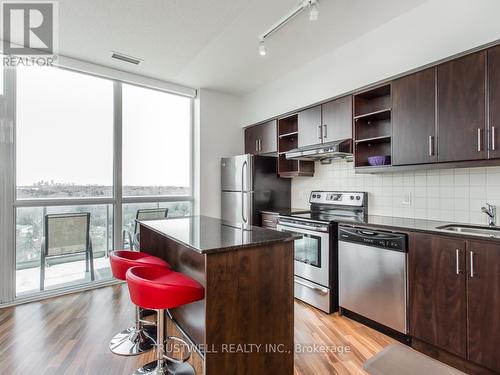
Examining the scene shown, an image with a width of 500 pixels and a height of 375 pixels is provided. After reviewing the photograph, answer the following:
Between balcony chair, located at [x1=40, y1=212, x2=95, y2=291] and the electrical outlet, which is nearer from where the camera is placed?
the electrical outlet

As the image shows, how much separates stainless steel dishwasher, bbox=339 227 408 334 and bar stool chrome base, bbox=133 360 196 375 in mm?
1579

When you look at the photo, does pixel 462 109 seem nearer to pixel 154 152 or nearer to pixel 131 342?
pixel 131 342

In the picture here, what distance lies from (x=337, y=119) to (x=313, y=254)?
5.01ft

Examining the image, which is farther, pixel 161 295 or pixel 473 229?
pixel 473 229

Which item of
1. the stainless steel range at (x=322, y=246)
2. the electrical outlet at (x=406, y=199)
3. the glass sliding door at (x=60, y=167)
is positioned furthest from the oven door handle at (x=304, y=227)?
the glass sliding door at (x=60, y=167)

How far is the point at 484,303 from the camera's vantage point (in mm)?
1798

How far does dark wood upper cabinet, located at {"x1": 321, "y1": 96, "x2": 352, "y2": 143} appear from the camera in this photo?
117 inches

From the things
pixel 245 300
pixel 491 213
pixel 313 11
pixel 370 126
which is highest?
pixel 313 11

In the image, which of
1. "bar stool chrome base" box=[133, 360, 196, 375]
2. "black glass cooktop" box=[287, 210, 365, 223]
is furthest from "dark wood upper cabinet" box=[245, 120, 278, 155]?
"bar stool chrome base" box=[133, 360, 196, 375]

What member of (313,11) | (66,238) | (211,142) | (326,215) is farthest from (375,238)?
(66,238)

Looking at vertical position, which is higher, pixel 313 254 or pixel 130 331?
pixel 313 254

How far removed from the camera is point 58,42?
2977 mm

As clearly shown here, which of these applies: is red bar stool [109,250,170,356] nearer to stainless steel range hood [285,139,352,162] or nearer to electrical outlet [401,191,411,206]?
stainless steel range hood [285,139,352,162]

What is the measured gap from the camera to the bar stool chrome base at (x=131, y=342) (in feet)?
7.01
